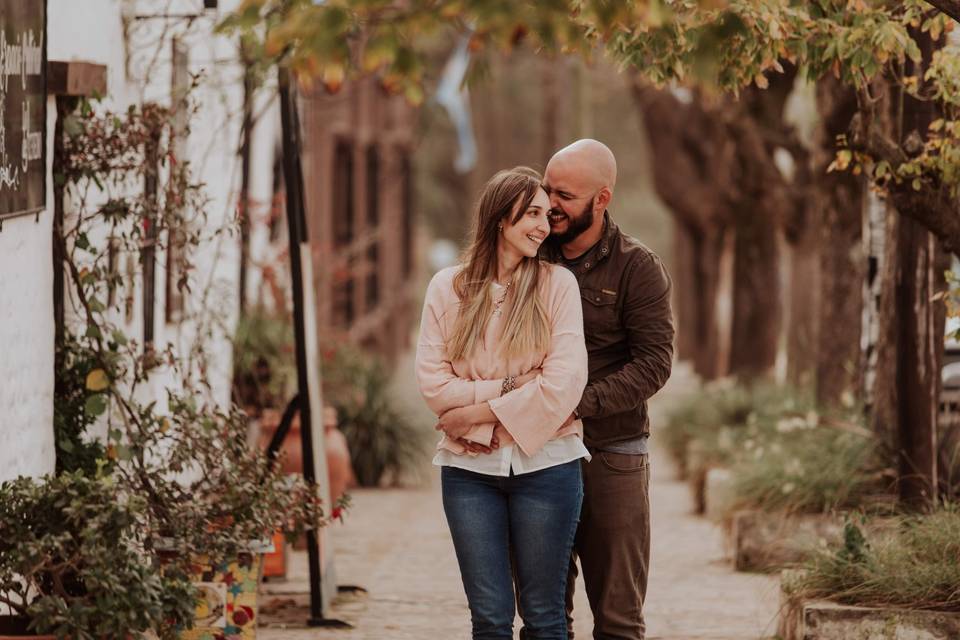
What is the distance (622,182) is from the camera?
55.3m

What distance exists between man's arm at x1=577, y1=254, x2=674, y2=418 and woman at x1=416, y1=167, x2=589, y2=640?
283 mm

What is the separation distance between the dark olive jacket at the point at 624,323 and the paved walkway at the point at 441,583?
2312mm

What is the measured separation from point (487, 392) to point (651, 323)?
0.73 metres

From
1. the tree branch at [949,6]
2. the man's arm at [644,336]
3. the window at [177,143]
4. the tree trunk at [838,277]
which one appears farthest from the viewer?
the tree trunk at [838,277]

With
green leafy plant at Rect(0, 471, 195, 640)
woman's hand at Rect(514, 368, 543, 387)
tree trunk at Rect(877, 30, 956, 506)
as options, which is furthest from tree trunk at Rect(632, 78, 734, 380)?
green leafy plant at Rect(0, 471, 195, 640)

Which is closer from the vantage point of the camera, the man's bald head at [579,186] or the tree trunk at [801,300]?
the man's bald head at [579,186]

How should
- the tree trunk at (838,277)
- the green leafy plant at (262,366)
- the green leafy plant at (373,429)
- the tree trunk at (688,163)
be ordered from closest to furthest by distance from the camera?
the tree trunk at (838,277), the green leafy plant at (262,366), the green leafy plant at (373,429), the tree trunk at (688,163)

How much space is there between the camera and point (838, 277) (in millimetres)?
11750

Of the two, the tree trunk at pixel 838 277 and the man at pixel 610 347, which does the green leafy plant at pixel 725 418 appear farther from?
the man at pixel 610 347

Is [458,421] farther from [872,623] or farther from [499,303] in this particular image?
[872,623]

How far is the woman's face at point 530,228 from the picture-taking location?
5.00 meters

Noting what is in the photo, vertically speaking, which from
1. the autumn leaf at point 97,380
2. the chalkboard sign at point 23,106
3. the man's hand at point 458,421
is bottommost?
the man's hand at point 458,421

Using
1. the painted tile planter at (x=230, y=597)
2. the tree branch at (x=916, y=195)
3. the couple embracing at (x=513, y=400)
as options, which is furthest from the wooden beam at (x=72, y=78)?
the tree branch at (x=916, y=195)

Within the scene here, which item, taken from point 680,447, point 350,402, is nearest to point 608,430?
point 350,402
